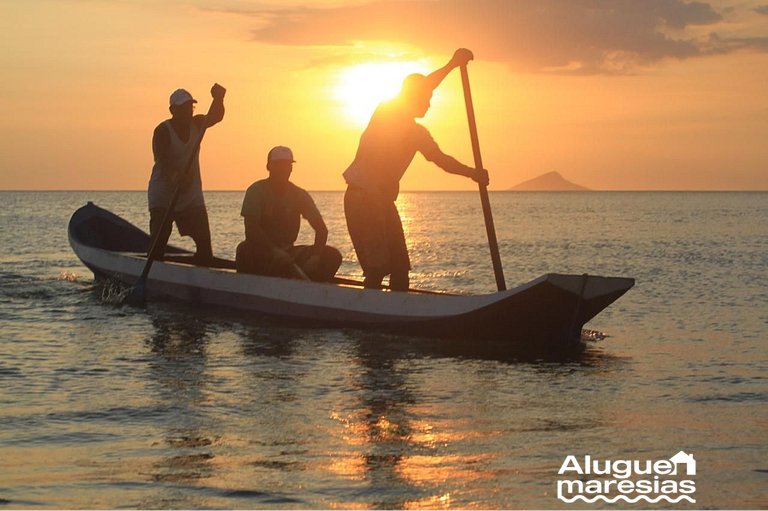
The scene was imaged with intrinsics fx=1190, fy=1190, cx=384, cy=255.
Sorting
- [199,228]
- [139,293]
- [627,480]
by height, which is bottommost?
[627,480]

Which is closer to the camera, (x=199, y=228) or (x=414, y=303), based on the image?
(x=414, y=303)

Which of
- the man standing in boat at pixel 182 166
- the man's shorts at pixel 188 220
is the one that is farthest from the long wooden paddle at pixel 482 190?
the man's shorts at pixel 188 220

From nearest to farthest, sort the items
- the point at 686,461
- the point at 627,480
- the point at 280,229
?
the point at 627,480 < the point at 686,461 < the point at 280,229

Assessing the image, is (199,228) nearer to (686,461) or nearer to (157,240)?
(157,240)

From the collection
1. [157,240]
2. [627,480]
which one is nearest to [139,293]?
[157,240]

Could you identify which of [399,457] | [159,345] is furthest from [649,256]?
[399,457]

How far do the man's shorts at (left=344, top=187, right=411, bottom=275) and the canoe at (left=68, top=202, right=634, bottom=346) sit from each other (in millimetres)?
320

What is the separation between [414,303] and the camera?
38.9 feet

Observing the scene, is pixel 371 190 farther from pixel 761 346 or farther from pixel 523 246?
pixel 523 246

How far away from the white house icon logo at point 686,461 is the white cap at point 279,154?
6.62m

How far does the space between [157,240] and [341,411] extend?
289 inches

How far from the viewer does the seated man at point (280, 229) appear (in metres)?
13.1

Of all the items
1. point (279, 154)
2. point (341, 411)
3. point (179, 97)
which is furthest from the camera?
point (179, 97)

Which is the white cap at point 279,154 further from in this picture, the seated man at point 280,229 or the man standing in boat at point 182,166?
the man standing in boat at point 182,166
